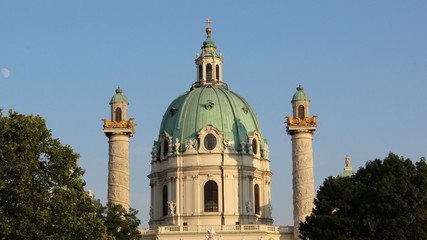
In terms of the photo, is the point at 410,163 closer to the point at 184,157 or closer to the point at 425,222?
the point at 425,222

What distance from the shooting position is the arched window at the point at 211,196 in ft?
Answer: 321

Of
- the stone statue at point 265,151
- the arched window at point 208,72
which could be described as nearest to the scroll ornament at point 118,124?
the arched window at point 208,72

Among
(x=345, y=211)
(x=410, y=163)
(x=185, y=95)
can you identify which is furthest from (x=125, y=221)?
(x=185, y=95)

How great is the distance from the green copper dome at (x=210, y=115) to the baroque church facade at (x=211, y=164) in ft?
0.39

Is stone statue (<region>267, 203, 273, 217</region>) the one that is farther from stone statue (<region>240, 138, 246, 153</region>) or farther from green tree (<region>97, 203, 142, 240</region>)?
green tree (<region>97, 203, 142, 240</region>)

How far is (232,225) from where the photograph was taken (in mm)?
93312

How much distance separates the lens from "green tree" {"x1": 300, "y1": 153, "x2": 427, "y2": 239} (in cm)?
6538

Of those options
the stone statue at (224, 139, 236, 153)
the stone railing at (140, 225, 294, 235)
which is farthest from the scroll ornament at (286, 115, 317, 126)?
the stone statue at (224, 139, 236, 153)

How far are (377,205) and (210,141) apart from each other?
36629 mm

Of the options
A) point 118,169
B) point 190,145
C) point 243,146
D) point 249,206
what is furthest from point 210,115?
point 118,169

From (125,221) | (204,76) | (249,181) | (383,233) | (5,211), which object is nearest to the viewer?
(5,211)

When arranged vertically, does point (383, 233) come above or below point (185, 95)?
below

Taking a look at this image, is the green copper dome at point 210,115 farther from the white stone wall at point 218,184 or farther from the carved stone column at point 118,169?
the carved stone column at point 118,169

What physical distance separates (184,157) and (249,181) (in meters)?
8.18
